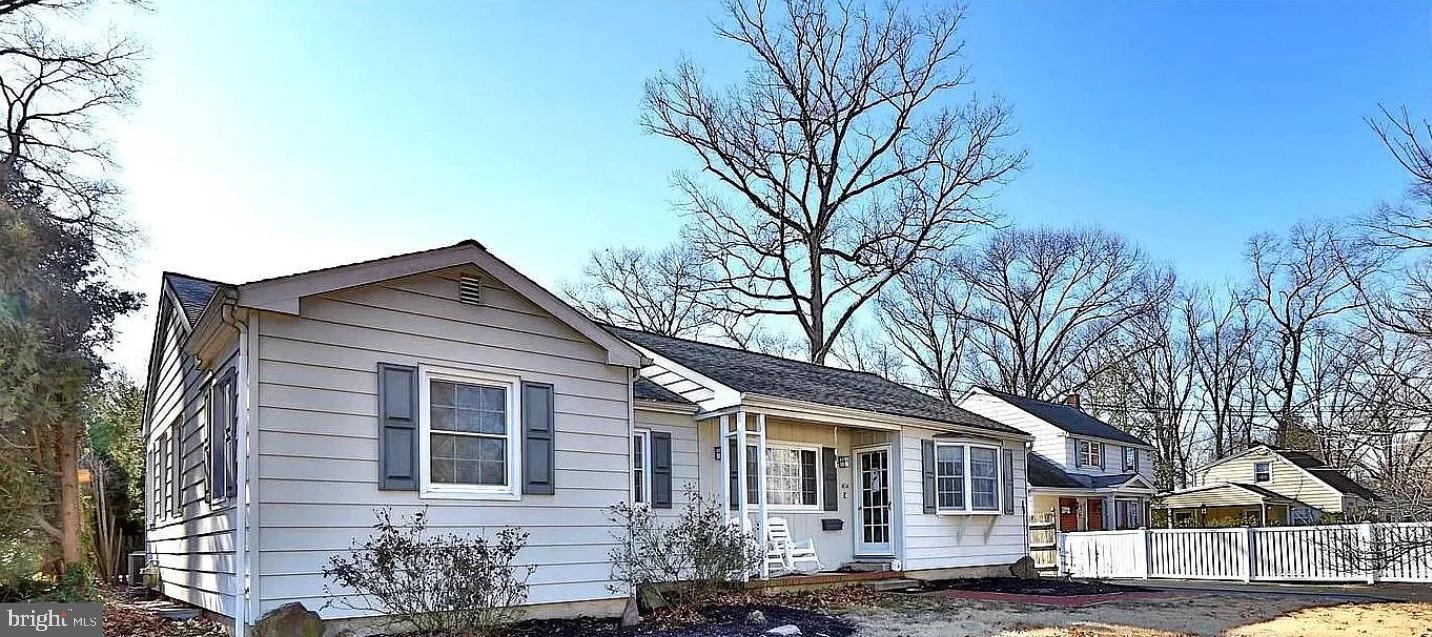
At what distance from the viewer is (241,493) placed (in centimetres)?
846

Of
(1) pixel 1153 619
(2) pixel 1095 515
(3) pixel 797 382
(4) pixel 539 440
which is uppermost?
(3) pixel 797 382

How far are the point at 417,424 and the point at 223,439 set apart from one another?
75.1 inches

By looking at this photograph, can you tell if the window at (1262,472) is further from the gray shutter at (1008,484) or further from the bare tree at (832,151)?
the gray shutter at (1008,484)

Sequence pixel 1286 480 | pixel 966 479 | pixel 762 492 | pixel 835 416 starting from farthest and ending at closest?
pixel 1286 480, pixel 966 479, pixel 835 416, pixel 762 492

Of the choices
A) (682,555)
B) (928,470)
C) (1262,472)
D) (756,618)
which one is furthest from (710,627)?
(1262,472)

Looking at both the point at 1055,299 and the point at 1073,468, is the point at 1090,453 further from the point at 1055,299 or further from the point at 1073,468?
the point at 1055,299

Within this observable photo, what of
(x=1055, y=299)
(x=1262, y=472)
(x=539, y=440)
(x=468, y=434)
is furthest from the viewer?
(x=1055, y=299)

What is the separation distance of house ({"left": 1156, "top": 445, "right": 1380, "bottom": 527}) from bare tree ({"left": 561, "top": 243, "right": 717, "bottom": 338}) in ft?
57.7

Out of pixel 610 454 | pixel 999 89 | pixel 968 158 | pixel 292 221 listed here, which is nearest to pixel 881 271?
pixel 968 158

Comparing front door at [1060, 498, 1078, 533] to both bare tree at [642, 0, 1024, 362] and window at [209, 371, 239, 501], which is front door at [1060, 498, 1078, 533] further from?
window at [209, 371, 239, 501]

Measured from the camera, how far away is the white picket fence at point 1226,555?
16.0 metres

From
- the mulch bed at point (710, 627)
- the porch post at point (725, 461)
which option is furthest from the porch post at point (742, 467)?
the mulch bed at point (710, 627)

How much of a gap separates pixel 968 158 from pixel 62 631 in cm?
2537

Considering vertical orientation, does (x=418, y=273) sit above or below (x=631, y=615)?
above
